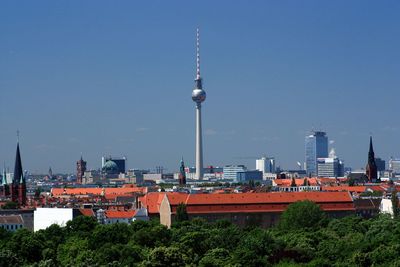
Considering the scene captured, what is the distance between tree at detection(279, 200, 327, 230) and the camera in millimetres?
75500

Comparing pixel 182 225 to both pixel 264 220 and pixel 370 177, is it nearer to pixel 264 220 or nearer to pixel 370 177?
pixel 264 220

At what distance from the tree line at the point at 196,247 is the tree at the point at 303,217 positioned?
7.89m

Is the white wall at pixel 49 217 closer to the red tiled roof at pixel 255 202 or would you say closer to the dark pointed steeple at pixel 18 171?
the red tiled roof at pixel 255 202

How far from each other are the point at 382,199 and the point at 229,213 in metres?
19.5

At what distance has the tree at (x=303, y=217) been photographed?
75.5 meters

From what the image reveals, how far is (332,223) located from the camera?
72000 millimetres

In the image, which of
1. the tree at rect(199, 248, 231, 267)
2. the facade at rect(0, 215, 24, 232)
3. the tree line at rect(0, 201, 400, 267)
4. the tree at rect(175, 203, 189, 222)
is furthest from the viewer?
the facade at rect(0, 215, 24, 232)

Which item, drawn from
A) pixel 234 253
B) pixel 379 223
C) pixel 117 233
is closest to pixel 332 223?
pixel 379 223

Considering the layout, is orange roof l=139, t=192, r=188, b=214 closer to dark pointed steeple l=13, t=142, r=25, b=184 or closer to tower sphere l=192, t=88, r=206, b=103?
dark pointed steeple l=13, t=142, r=25, b=184

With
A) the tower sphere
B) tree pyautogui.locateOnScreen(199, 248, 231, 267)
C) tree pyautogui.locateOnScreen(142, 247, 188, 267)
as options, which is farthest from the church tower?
the tower sphere

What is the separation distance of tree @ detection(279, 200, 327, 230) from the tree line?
25.9ft

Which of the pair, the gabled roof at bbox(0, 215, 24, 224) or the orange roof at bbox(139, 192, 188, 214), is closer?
the gabled roof at bbox(0, 215, 24, 224)

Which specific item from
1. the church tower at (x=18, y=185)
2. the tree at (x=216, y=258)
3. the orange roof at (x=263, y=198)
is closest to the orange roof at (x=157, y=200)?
the orange roof at (x=263, y=198)

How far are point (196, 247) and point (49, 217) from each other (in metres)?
31.9
